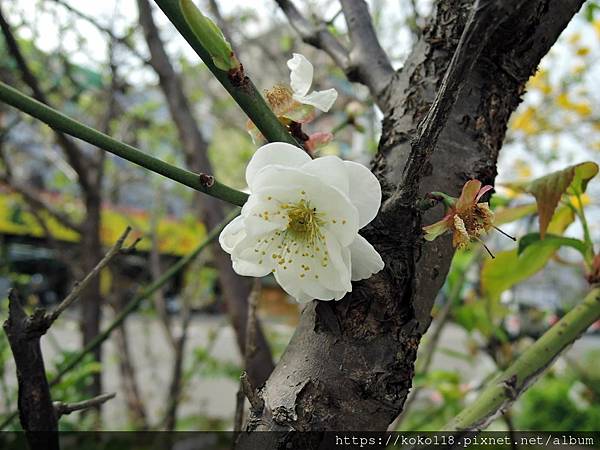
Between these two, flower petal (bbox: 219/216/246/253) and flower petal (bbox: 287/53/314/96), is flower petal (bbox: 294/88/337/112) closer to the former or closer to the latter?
flower petal (bbox: 287/53/314/96)

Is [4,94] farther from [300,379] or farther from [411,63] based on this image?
[411,63]

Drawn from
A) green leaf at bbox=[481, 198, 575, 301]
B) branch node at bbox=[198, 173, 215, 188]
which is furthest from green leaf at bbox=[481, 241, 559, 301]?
branch node at bbox=[198, 173, 215, 188]

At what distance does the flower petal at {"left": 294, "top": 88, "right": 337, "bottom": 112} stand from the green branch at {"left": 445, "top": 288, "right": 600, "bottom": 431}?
346 mm

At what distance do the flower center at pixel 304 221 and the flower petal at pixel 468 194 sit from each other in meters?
0.11

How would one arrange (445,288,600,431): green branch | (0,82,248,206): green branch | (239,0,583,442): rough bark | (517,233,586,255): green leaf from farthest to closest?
(517,233,586,255): green leaf
(445,288,600,431): green branch
(239,0,583,442): rough bark
(0,82,248,206): green branch

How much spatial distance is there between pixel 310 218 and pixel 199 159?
971 millimetres

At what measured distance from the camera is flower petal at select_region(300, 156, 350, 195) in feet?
1.27

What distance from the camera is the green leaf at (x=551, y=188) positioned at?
1.85ft

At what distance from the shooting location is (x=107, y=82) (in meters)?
2.49

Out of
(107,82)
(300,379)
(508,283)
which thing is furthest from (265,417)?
(107,82)

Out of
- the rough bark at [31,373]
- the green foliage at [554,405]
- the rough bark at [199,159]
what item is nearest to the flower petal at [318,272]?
the rough bark at [31,373]

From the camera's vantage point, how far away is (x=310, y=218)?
0.44 metres

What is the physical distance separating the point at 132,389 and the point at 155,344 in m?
3.94

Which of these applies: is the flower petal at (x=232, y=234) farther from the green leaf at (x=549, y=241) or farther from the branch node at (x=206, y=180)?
the green leaf at (x=549, y=241)
